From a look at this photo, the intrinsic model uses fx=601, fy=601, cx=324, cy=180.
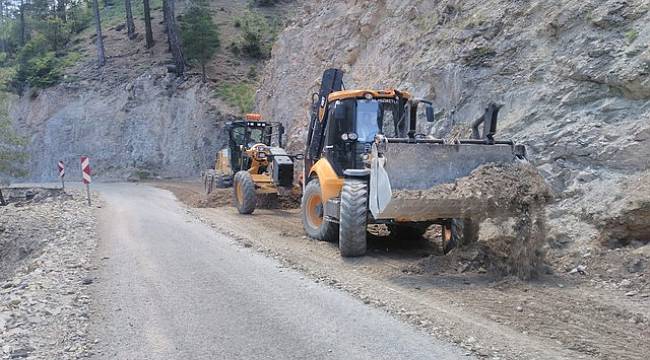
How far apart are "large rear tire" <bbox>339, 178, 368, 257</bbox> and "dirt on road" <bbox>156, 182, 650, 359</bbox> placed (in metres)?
0.22

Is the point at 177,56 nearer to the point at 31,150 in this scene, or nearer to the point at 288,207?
the point at 31,150

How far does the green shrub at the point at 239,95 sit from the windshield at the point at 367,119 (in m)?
23.4

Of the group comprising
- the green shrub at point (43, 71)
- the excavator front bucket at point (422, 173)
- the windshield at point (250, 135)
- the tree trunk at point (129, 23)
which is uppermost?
the tree trunk at point (129, 23)

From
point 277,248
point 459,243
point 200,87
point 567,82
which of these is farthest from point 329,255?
point 200,87

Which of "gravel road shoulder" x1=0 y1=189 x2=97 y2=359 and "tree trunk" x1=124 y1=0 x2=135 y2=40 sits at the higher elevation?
"tree trunk" x1=124 y1=0 x2=135 y2=40

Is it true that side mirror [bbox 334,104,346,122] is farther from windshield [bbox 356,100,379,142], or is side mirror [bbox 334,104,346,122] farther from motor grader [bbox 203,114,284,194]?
motor grader [bbox 203,114,284,194]

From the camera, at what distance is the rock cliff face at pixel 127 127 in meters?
36.4

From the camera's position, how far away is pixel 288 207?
17562mm

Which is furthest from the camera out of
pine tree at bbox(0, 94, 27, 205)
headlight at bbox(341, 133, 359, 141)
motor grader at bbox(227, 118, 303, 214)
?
pine tree at bbox(0, 94, 27, 205)

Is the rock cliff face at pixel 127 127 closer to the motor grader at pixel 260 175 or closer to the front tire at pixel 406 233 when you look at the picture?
the motor grader at pixel 260 175

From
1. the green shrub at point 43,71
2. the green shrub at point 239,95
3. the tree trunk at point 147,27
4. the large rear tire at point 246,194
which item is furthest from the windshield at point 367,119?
the green shrub at point 43,71

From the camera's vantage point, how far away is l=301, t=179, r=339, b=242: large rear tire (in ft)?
35.2

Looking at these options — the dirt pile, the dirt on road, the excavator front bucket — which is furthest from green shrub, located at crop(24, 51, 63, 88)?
the dirt pile

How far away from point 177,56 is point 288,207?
79.5 feet
